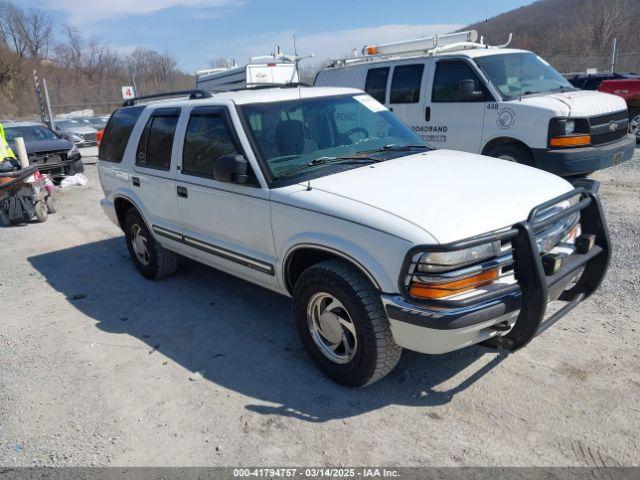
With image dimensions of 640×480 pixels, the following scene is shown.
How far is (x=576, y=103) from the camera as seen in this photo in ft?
22.2

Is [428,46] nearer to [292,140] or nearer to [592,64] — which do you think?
[292,140]

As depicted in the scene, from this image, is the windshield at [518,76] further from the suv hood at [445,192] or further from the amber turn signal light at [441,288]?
the amber turn signal light at [441,288]

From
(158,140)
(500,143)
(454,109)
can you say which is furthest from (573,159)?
(158,140)

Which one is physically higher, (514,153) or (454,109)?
(454,109)

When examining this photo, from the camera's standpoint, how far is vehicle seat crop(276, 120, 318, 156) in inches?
156

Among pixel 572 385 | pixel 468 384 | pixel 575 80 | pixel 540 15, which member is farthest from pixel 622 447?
pixel 540 15

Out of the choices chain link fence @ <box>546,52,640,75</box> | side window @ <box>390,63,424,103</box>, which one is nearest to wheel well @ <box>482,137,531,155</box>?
side window @ <box>390,63,424,103</box>

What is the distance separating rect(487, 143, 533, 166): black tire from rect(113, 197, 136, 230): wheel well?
194 inches

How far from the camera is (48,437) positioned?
3248 mm

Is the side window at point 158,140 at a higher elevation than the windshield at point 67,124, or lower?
lower

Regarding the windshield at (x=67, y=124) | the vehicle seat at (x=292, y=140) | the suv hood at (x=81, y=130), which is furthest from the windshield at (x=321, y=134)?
the windshield at (x=67, y=124)

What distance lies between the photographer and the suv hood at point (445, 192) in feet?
9.68

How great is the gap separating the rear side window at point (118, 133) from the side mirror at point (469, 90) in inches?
171

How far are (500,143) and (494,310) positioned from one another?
5021mm
